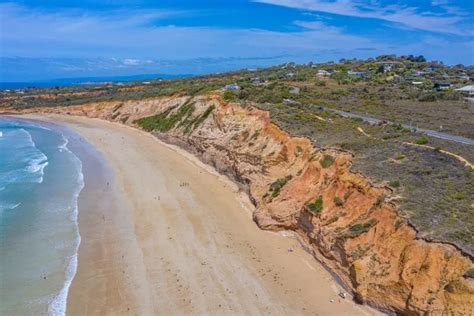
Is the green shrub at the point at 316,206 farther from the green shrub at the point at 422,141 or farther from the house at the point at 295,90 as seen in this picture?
the house at the point at 295,90

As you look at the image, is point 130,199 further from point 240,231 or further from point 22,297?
point 22,297

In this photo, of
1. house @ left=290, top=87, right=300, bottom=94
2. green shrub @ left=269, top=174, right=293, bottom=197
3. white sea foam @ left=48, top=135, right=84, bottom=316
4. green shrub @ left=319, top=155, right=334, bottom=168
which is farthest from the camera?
house @ left=290, top=87, right=300, bottom=94

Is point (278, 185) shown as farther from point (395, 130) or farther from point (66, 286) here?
point (66, 286)

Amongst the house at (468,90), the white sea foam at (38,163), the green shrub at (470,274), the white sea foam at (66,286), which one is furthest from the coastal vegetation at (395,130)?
the white sea foam at (38,163)

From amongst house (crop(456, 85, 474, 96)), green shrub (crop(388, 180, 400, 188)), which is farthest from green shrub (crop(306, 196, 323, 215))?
house (crop(456, 85, 474, 96))

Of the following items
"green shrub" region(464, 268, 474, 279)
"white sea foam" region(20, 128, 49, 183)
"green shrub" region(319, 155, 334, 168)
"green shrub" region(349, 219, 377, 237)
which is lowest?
"white sea foam" region(20, 128, 49, 183)

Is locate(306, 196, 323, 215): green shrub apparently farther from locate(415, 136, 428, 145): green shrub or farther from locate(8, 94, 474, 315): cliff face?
locate(415, 136, 428, 145): green shrub
